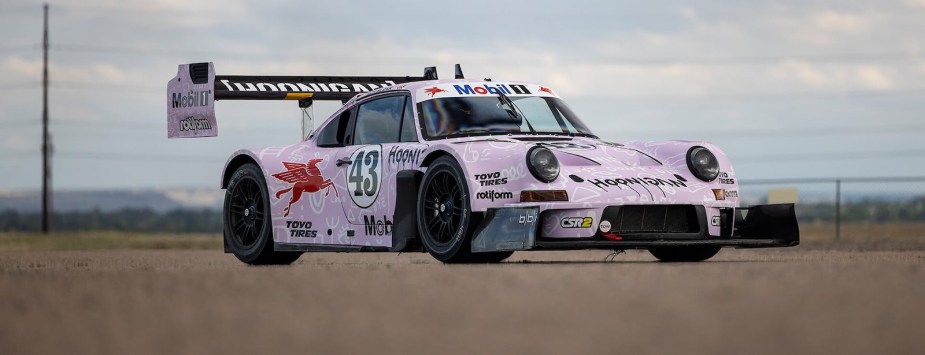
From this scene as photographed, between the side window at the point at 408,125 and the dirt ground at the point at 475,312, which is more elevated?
the side window at the point at 408,125

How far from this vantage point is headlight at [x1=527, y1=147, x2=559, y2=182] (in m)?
10.1

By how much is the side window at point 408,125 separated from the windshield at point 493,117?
11 cm

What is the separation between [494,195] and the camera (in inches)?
401

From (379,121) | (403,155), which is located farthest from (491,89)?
(403,155)

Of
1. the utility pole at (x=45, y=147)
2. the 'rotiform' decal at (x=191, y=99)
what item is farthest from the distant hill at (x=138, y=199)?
the 'rotiform' decal at (x=191, y=99)

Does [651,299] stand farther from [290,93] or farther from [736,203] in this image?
[290,93]

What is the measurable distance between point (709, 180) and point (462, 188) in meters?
1.89

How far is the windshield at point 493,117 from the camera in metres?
11.3

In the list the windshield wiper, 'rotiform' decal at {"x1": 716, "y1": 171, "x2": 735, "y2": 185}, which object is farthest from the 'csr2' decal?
'rotiform' decal at {"x1": 716, "y1": 171, "x2": 735, "y2": 185}

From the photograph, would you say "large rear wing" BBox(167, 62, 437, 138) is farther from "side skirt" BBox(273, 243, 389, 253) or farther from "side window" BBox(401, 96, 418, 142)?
"side window" BBox(401, 96, 418, 142)

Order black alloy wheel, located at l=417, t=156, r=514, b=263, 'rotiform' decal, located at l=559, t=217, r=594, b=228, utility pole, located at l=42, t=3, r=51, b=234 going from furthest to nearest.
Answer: utility pole, located at l=42, t=3, r=51, b=234 → black alloy wheel, located at l=417, t=156, r=514, b=263 → 'rotiform' decal, located at l=559, t=217, r=594, b=228

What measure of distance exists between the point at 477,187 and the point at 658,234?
4.43 feet

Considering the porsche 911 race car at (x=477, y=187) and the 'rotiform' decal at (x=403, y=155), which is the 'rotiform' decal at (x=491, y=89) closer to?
the porsche 911 race car at (x=477, y=187)

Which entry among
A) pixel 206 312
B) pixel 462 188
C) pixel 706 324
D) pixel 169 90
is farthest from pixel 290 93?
pixel 706 324
